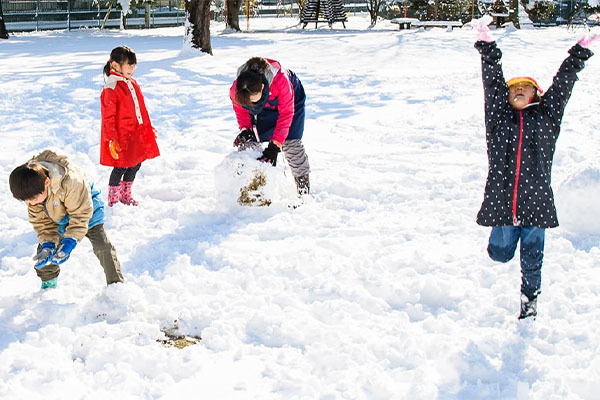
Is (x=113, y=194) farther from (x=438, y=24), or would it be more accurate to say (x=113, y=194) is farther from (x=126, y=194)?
(x=438, y=24)

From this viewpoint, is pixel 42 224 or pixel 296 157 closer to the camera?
pixel 42 224

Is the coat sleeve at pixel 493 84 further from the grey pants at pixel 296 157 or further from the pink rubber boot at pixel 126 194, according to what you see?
the pink rubber boot at pixel 126 194

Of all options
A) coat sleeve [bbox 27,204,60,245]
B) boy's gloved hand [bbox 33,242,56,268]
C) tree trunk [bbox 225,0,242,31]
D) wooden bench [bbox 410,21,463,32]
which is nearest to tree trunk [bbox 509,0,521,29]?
wooden bench [bbox 410,21,463,32]

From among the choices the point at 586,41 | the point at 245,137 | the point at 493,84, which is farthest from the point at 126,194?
the point at 586,41

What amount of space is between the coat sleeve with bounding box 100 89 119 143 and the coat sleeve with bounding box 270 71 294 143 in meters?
1.30

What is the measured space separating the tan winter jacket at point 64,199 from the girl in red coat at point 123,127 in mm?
1769

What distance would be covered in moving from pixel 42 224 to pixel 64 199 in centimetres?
28

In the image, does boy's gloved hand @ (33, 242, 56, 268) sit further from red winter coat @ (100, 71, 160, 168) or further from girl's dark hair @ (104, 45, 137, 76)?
girl's dark hair @ (104, 45, 137, 76)

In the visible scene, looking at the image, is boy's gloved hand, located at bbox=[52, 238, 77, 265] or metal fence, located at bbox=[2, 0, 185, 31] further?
metal fence, located at bbox=[2, 0, 185, 31]

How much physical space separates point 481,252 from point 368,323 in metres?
1.34

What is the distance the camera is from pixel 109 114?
5234 mm

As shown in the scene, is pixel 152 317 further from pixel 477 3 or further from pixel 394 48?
pixel 477 3

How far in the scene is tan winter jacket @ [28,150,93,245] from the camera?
336 cm

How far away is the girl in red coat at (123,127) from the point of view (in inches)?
204
